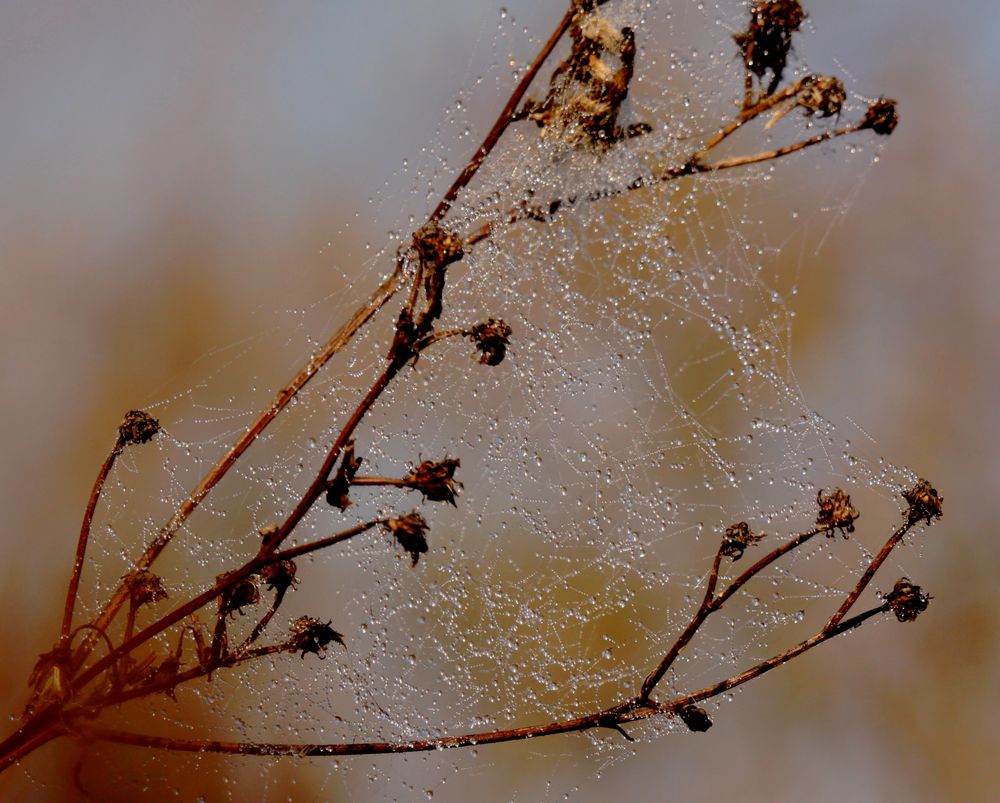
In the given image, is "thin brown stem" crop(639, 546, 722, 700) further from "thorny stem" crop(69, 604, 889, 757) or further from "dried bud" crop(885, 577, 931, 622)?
"dried bud" crop(885, 577, 931, 622)

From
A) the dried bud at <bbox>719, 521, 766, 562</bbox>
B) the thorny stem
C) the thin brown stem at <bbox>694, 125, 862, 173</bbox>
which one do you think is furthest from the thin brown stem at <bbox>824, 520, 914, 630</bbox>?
the thin brown stem at <bbox>694, 125, 862, 173</bbox>

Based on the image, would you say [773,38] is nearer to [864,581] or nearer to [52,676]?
[864,581]

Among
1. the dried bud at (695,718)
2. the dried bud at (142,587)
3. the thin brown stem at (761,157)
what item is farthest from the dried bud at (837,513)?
the dried bud at (142,587)

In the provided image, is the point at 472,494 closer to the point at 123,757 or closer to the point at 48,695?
the point at 123,757

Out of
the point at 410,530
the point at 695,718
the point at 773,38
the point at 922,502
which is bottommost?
the point at 695,718

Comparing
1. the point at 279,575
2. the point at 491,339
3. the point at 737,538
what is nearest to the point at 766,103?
the point at 491,339
